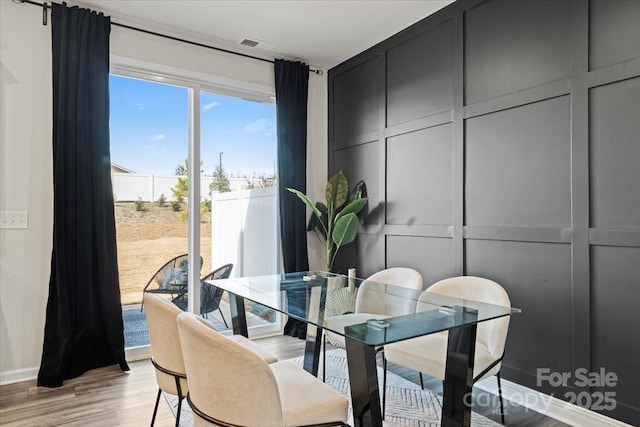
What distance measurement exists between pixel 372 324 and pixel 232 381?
0.56 metres

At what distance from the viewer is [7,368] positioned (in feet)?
9.48

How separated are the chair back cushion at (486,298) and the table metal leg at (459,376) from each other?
0.68ft


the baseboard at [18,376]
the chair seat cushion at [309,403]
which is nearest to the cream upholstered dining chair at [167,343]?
the chair seat cushion at [309,403]

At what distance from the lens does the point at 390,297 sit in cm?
230

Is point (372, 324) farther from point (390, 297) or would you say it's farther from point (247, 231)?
point (247, 231)

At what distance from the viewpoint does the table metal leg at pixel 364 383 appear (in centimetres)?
149

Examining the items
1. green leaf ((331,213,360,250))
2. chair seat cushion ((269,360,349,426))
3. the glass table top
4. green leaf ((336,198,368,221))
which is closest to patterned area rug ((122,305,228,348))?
the glass table top

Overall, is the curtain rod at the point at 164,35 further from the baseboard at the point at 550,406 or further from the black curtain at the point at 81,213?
the baseboard at the point at 550,406

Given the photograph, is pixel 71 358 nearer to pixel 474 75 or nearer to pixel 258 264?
pixel 258 264

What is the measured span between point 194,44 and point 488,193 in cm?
276

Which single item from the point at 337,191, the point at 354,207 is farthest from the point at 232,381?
the point at 337,191

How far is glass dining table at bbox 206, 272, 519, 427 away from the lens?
4.96 feet

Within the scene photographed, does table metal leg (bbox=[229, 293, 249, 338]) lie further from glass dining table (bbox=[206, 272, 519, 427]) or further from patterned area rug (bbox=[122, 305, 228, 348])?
patterned area rug (bbox=[122, 305, 228, 348])

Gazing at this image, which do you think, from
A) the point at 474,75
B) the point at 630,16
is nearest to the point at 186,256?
the point at 474,75
